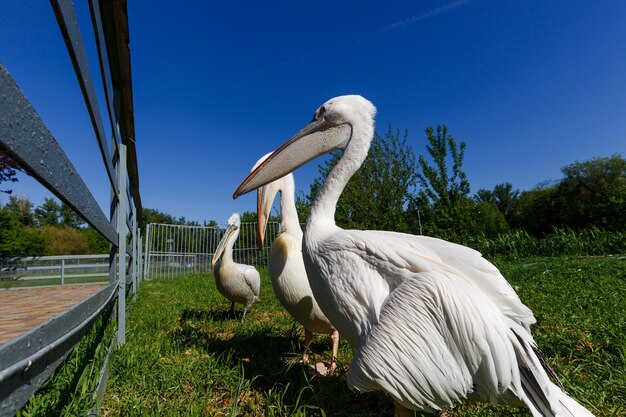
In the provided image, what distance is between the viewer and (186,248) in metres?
14.9

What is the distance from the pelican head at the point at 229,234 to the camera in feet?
18.7

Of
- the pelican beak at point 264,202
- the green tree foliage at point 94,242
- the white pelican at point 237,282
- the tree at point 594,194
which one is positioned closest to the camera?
the green tree foliage at point 94,242

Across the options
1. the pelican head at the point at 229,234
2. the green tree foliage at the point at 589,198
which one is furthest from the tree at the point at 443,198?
the green tree foliage at the point at 589,198

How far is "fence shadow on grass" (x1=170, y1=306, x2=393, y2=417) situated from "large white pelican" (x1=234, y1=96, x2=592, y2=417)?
520 mm

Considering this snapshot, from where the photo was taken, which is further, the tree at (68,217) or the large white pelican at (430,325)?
the large white pelican at (430,325)

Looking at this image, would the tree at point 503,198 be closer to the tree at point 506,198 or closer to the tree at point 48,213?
the tree at point 506,198

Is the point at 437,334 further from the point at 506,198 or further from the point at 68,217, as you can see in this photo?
the point at 506,198

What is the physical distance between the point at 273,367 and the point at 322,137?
171 cm

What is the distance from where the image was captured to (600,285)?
15.2ft

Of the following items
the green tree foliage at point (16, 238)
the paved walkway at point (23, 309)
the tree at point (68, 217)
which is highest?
the tree at point (68, 217)

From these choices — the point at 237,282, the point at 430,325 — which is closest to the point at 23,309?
the point at 430,325

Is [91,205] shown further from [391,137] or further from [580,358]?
[391,137]

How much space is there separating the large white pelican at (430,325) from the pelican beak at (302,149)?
0.74 m

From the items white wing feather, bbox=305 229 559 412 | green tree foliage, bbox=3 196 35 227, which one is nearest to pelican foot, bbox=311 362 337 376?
white wing feather, bbox=305 229 559 412
